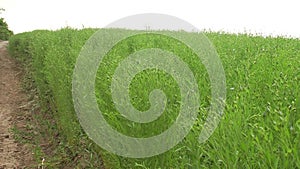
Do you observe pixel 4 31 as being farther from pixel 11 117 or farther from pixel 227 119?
pixel 227 119

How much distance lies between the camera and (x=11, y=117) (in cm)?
805

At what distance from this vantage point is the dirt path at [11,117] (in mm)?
5845

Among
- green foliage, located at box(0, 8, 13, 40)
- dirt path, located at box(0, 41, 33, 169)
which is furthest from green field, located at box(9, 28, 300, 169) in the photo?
green foliage, located at box(0, 8, 13, 40)

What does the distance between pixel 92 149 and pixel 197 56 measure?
72.7 inches

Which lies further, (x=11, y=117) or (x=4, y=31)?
(x=4, y=31)

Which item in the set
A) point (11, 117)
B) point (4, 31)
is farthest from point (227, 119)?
point (4, 31)

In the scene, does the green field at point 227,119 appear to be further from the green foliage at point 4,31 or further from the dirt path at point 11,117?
the green foliage at point 4,31

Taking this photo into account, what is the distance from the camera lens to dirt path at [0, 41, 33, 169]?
5.84m

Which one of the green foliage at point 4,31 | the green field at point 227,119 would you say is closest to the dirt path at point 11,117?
the green field at point 227,119

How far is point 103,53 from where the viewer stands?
5270 mm

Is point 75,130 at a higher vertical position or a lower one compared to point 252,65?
lower

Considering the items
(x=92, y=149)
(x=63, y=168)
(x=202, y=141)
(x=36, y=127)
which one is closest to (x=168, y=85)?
(x=202, y=141)

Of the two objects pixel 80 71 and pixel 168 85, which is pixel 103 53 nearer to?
pixel 80 71

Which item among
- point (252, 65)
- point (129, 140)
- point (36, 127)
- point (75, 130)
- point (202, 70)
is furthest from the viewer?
point (36, 127)
